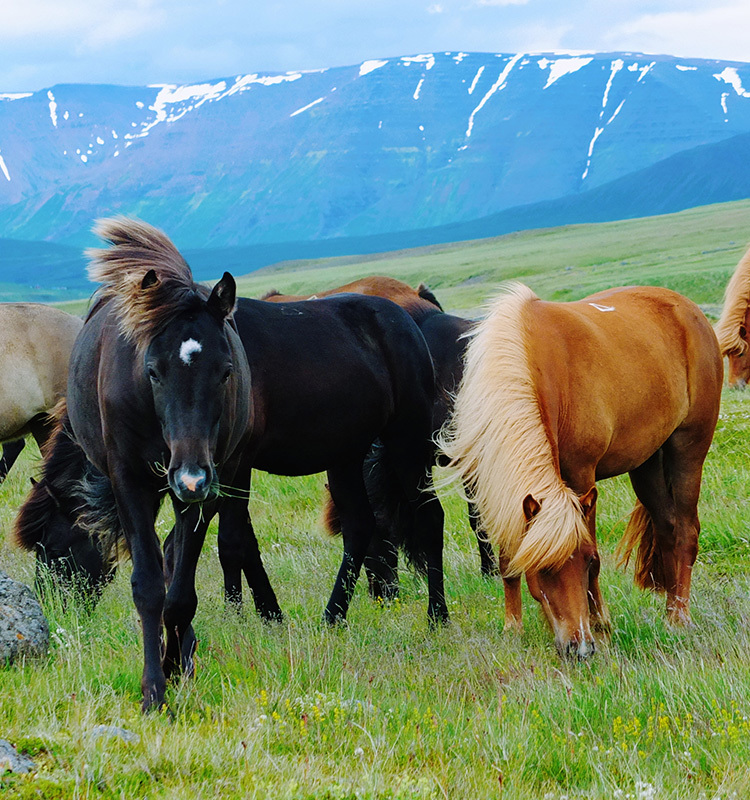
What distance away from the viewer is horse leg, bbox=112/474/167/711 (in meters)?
3.94

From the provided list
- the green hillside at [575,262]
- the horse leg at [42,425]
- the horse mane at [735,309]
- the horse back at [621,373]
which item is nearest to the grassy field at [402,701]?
the horse back at [621,373]

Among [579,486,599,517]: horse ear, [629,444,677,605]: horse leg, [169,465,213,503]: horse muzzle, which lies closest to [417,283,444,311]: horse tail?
[629,444,677,605]: horse leg

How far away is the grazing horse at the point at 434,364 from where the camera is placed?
6633mm

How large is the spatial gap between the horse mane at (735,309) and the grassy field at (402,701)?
646cm

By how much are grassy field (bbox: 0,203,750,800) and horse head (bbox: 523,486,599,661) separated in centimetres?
11

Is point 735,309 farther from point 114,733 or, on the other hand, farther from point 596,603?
point 114,733

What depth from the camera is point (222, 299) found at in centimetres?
398

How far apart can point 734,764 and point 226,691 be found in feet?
6.95

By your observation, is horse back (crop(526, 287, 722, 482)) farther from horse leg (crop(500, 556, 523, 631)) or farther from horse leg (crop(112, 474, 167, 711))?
horse leg (crop(112, 474, 167, 711))

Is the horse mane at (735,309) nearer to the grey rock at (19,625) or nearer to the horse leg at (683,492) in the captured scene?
the horse leg at (683,492)

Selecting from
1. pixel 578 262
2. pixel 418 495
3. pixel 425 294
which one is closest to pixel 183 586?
pixel 418 495

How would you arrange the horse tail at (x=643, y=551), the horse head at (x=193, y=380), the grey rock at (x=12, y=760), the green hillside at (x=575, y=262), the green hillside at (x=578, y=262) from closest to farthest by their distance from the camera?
the grey rock at (x=12, y=760)
the horse head at (x=193, y=380)
the horse tail at (x=643, y=551)
the green hillside at (x=575, y=262)
the green hillside at (x=578, y=262)

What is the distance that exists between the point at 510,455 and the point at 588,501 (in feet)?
1.62

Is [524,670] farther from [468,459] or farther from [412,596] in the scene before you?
[412,596]
